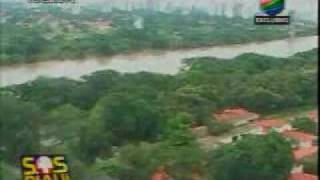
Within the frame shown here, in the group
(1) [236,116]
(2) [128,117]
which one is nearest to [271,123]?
(1) [236,116]

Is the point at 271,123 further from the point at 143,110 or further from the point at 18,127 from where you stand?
the point at 18,127

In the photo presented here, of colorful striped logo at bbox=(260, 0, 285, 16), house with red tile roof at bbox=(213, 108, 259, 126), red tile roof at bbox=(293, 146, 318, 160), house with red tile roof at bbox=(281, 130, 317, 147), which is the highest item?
colorful striped logo at bbox=(260, 0, 285, 16)

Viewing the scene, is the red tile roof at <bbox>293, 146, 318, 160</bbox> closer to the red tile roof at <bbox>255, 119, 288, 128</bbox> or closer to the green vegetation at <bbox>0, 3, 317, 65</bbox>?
the red tile roof at <bbox>255, 119, 288, 128</bbox>

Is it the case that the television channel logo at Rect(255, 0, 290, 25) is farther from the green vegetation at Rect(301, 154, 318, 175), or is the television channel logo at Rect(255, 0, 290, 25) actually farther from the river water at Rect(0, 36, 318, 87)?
the green vegetation at Rect(301, 154, 318, 175)

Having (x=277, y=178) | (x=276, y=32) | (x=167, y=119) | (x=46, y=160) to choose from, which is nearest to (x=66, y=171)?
(x=46, y=160)

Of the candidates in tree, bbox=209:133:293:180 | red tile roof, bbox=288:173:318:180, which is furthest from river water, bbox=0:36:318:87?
red tile roof, bbox=288:173:318:180

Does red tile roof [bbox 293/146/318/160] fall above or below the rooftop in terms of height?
below

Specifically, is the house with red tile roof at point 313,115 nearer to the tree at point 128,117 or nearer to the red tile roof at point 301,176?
the red tile roof at point 301,176
